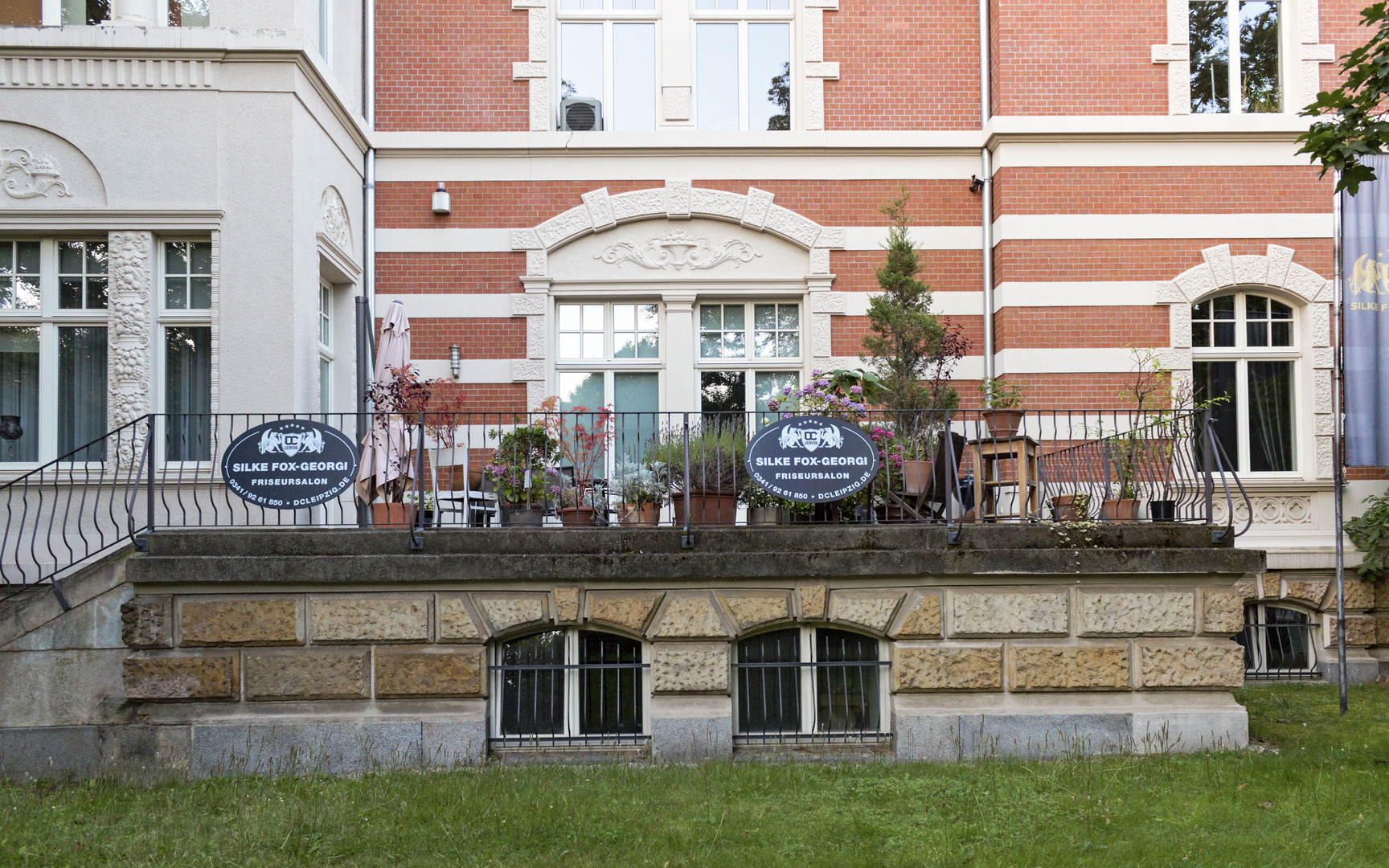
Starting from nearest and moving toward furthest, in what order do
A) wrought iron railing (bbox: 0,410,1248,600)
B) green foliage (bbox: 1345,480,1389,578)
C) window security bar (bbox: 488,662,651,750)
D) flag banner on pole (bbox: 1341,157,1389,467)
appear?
window security bar (bbox: 488,662,651,750) < wrought iron railing (bbox: 0,410,1248,600) < flag banner on pole (bbox: 1341,157,1389,467) < green foliage (bbox: 1345,480,1389,578)

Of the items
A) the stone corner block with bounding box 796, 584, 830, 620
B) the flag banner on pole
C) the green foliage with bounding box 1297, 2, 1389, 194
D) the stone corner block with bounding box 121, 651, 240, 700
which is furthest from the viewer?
the flag banner on pole

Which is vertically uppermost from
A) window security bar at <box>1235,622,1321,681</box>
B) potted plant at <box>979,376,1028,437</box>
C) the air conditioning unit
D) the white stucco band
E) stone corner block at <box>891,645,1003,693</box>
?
the white stucco band

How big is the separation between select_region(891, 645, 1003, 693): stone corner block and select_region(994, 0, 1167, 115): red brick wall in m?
6.58

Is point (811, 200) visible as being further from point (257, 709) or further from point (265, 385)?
point (257, 709)

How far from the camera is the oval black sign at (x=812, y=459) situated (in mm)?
7113

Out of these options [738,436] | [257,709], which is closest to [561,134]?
[738,436]

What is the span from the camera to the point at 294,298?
29.9 feet

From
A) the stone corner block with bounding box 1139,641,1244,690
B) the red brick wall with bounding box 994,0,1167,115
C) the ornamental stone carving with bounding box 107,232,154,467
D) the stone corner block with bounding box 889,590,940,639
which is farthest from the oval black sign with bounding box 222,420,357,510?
the red brick wall with bounding box 994,0,1167,115

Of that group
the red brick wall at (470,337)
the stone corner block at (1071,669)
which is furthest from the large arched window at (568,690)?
the red brick wall at (470,337)

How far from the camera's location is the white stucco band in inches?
432

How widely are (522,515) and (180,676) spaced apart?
2.59 m

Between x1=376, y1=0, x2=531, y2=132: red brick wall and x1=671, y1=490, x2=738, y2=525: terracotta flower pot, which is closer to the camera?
x1=671, y1=490, x2=738, y2=525: terracotta flower pot

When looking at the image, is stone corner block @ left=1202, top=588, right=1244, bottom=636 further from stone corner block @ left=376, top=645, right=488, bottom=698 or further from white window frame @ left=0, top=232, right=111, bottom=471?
white window frame @ left=0, top=232, right=111, bottom=471

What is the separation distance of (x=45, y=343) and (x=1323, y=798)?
10762 millimetres
